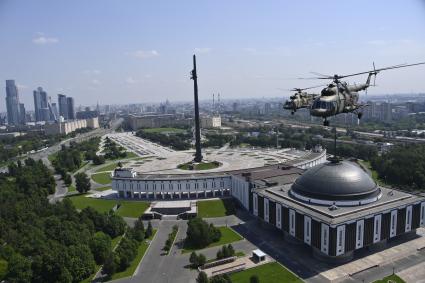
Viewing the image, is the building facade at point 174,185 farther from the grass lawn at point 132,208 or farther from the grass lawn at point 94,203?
the grass lawn at point 94,203

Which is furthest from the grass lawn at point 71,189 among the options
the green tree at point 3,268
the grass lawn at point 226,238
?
the grass lawn at point 226,238

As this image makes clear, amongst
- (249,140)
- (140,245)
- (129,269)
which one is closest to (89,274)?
(129,269)

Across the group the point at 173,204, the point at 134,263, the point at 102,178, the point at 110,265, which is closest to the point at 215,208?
the point at 173,204

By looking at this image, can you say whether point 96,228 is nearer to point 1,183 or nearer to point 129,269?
point 129,269

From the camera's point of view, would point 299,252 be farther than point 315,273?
Yes

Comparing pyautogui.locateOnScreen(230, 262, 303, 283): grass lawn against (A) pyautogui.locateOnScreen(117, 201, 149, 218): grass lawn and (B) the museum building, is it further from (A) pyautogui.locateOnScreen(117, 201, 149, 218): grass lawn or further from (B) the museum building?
(A) pyautogui.locateOnScreen(117, 201, 149, 218): grass lawn

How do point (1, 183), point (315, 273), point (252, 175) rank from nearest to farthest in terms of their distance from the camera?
point (315, 273)
point (252, 175)
point (1, 183)
